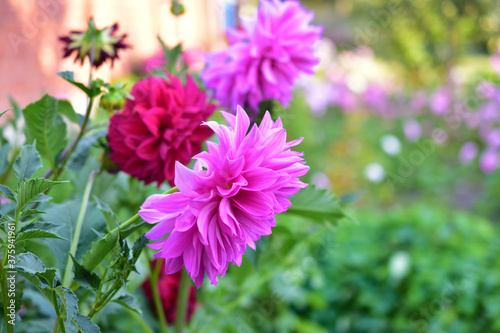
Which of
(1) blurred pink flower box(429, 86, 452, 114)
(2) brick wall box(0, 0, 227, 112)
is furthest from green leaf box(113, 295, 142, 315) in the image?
(1) blurred pink flower box(429, 86, 452, 114)

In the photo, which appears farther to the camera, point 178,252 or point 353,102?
point 353,102

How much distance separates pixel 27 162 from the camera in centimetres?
37

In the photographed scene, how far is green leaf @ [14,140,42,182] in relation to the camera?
364 millimetres

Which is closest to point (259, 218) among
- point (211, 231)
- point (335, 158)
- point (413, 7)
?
point (211, 231)

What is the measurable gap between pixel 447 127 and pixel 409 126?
44 cm

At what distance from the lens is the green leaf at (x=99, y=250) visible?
36 centimetres

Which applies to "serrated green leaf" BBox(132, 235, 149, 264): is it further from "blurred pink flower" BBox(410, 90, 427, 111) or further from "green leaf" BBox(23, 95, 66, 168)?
"blurred pink flower" BBox(410, 90, 427, 111)

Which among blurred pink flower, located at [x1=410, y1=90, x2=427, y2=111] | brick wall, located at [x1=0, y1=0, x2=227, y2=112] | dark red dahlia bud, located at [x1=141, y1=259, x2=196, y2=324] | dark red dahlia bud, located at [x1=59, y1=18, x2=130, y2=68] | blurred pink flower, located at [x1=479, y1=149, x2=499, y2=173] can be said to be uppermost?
dark red dahlia bud, located at [x1=59, y1=18, x2=130, y2=68]

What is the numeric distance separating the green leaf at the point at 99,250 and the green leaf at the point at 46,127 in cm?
16

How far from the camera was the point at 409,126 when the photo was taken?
382cm

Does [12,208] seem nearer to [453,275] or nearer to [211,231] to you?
[211,231]

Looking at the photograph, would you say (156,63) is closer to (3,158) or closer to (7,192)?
(3,158)

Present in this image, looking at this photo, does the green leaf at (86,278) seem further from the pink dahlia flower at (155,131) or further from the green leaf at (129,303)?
the pink dahlia flower at (155,131)

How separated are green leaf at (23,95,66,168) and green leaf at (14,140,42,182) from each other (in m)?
0.12
